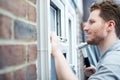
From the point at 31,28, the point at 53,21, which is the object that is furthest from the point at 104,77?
the point at 53,21

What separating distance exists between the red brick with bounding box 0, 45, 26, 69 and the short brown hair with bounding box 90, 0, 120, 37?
94 centimetres

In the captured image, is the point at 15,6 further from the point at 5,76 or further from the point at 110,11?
the point at 110,11

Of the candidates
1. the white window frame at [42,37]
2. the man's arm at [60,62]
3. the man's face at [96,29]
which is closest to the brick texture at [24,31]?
the white window frame at [42,37]

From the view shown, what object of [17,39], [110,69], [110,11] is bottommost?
[110,69]

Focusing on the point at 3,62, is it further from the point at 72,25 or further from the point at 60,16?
the point at 72,25

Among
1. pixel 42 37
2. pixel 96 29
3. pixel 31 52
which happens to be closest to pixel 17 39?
pixel 31 52

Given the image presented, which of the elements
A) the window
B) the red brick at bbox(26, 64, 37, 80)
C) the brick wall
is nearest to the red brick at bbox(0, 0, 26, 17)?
the brick wall

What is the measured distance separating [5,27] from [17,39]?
4.2 inches

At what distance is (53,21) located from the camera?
7.50 feet

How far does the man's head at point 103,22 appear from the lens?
5.48ft

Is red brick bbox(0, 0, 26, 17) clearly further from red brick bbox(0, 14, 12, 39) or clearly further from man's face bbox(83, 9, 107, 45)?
man's face bbox(83, 9, 107, 45)

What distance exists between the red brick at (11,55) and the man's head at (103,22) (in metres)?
0.89

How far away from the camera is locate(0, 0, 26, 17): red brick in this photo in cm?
73

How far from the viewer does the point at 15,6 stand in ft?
2.67
